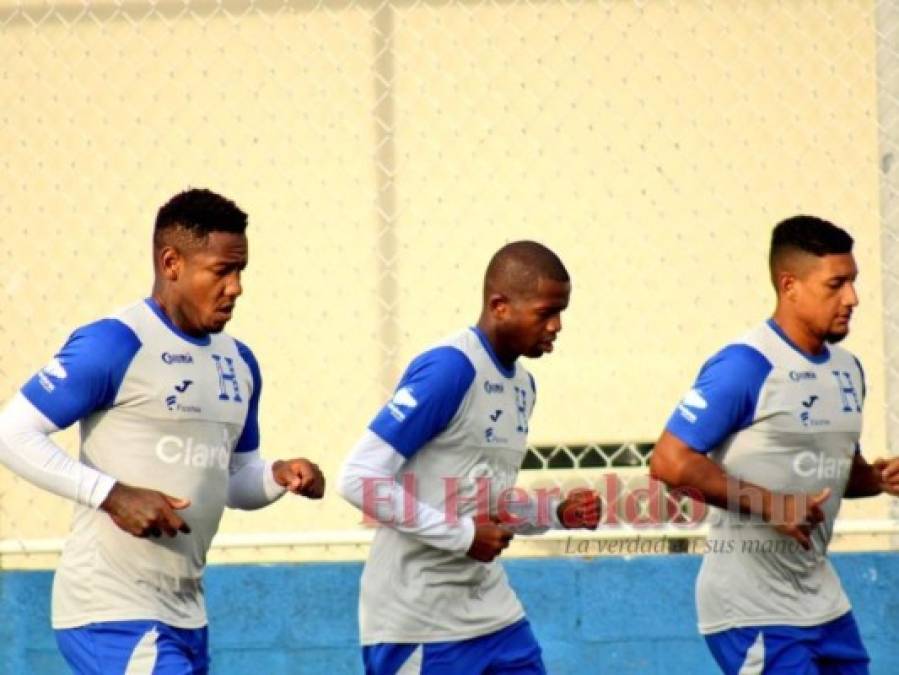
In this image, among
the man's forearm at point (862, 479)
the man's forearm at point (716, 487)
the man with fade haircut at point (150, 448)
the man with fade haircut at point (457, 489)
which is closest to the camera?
the man with fade haircut at point (150, 448)

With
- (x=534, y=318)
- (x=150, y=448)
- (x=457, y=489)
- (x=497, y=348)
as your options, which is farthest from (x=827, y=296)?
(x=150, y=448)

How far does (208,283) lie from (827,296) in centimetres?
196

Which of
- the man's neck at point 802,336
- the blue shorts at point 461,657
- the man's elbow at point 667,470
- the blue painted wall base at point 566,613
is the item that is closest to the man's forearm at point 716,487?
the man's elbow at point 667,470

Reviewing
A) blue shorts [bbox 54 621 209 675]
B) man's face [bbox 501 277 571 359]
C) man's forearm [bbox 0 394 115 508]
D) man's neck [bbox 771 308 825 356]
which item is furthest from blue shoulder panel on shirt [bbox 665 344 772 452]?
man's forearm [bbox 0 394 115 508]

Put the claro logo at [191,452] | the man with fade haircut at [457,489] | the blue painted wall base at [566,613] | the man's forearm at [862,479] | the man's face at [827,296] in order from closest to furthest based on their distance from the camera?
the claro logo at [191,452], the man with fade haircut at [457,489], the man's face at [827,296], the man's forearm at [862,479], the blue painted wall base at [566,613]

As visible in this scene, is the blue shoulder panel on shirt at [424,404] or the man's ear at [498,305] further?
the man's ear at [498,305]

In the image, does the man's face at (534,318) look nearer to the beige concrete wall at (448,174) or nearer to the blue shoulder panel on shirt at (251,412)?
the blue shoulder panel on shirt at (251,412)

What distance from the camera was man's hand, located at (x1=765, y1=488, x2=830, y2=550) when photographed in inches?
221

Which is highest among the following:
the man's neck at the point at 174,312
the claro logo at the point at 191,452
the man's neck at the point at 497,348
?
the man's neck at the point at 174,312

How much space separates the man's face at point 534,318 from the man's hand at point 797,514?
2.76ft

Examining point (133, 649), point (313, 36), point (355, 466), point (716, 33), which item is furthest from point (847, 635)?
point (313, 36)

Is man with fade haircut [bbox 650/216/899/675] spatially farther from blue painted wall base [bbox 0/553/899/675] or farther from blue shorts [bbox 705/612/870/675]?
blue painted wall base [bbox 0/553/899/675]

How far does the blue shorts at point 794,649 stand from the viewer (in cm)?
579

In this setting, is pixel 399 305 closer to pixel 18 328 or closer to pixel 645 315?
pixel 645 315
